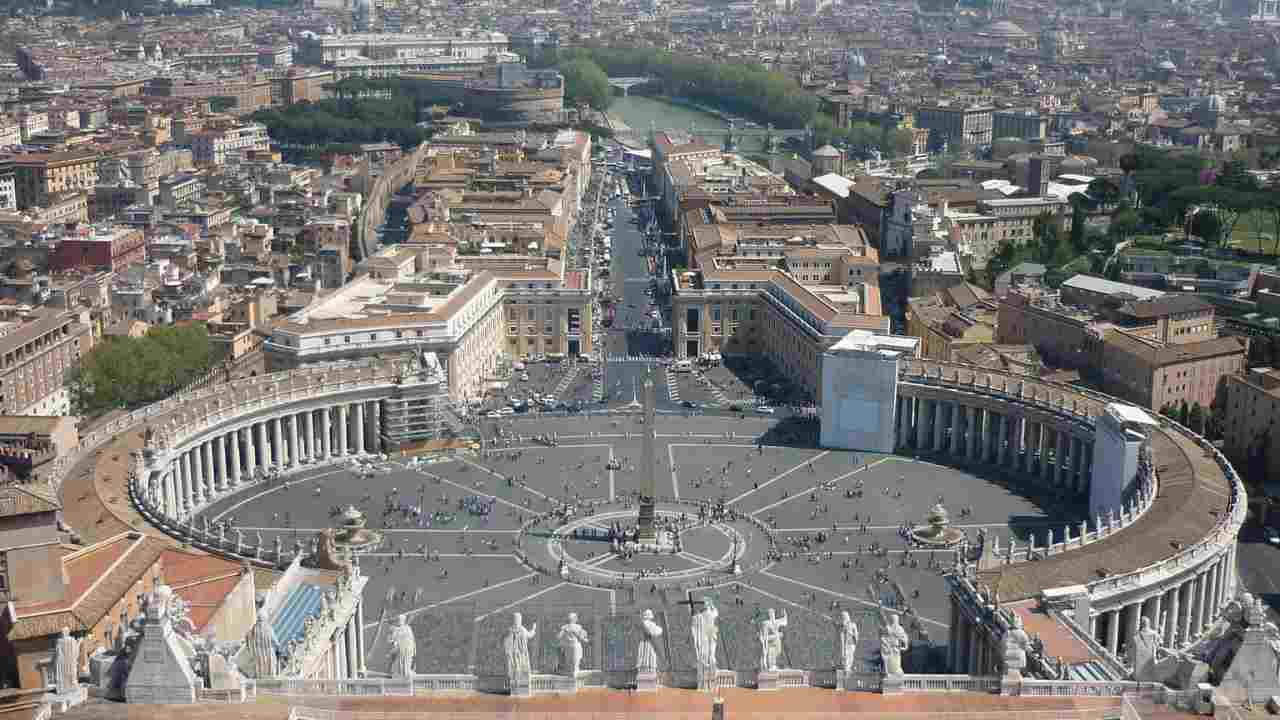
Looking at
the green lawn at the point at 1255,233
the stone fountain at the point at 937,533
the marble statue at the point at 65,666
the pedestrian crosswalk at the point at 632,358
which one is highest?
the marble statue at the point at 65,666

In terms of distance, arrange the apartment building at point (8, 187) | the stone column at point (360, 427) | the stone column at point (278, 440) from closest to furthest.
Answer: the stone column at point (278, 440) → the stone column at point (360, 427) → the apartment building at point (8, 187)

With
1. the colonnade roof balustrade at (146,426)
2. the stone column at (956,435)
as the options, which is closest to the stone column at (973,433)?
the stone column at (956,435)

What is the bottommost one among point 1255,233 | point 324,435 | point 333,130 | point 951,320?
point 324,435

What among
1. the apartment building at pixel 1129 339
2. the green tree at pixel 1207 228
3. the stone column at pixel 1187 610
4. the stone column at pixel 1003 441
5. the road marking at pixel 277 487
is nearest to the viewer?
the stone column at pixel 1187 610

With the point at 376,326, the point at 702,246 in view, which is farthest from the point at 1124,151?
the point at 376,326

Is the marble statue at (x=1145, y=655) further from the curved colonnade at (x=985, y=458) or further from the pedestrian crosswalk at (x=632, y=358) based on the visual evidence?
the pedestrian crosswalk at (x=632, y=358)

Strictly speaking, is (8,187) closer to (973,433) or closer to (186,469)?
(186,469)

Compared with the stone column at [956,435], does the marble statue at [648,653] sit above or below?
above

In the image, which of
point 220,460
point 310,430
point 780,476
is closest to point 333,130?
point 310,430
